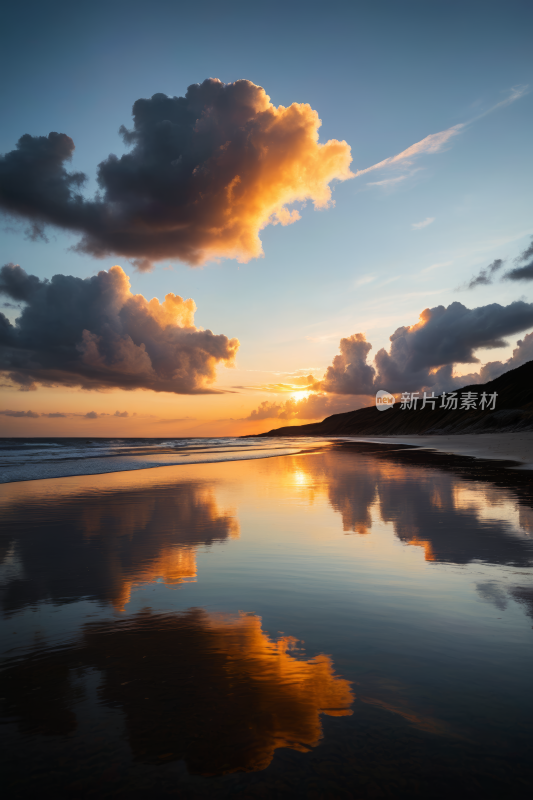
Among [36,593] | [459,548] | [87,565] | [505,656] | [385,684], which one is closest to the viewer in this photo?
[385,684]

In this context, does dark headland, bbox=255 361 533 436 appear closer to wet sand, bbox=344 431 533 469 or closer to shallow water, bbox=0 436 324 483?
wet sand, bbox=344 431 533 469

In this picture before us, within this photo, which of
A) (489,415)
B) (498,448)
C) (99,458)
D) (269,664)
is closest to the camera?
(269,664)

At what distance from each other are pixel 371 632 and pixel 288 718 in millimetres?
1672

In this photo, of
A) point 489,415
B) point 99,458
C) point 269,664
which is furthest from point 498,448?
point 489,415

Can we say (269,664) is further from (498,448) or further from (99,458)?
(498,448)

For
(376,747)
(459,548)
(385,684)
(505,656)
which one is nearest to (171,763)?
(376,747)

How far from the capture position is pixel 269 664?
3898 millimetres

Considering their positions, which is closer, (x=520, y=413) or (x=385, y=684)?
(x=385, y=684)

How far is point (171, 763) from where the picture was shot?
2676 mm

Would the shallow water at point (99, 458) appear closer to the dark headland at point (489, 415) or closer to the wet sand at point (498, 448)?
the wet sand at point (498, 448)

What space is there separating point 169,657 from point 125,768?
54.5 inches

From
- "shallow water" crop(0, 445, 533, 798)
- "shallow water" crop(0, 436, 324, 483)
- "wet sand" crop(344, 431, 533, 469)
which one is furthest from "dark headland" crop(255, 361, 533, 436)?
"shallow water" crop(0, 445, 533, 798)

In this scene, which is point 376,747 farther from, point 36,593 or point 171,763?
point 36,593

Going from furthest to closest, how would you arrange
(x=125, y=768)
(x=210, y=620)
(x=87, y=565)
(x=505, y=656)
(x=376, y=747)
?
(x=87, y=565)
(x=210, y=620)
(x=505, y=656)
(x=376, y=747)
(x=125, y=768)
